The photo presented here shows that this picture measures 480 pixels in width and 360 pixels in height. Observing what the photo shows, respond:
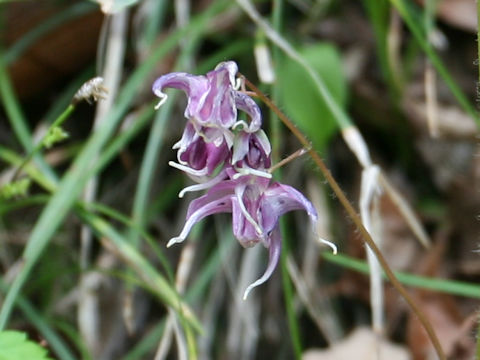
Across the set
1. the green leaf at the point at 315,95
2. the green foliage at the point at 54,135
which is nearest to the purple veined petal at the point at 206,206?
the green foliage at the point at 54,135

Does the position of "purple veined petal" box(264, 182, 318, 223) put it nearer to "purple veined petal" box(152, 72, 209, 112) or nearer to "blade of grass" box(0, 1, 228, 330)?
"purple veined petal" box(152, 72, 209, 112)

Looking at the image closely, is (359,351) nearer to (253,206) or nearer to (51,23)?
(253,206)

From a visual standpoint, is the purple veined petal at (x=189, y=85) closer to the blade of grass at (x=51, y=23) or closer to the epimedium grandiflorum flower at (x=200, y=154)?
the epimedium grandiflorum flower at (x=200, y=154)

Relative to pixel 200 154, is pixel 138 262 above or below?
below

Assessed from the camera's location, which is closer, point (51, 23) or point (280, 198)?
point (280, 198)

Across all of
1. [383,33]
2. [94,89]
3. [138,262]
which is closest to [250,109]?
[94,89]

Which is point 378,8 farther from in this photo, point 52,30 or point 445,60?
point 52,30

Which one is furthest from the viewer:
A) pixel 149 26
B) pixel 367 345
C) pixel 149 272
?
pixel 149 26

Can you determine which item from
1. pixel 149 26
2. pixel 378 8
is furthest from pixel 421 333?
pixel 149 26
